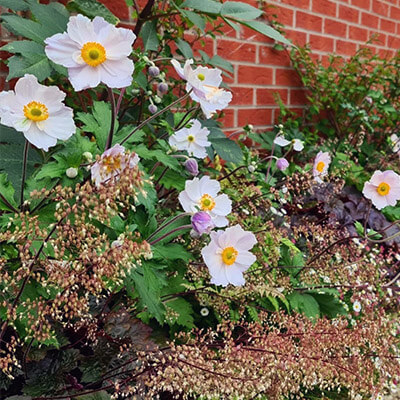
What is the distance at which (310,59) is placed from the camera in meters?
3.42

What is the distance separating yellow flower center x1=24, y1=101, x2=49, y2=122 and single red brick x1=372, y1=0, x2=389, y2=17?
3.81 metres

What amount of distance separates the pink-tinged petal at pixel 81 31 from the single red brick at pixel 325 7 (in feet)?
9.17

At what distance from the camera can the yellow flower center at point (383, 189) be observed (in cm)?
197

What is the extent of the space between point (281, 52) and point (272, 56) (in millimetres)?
109

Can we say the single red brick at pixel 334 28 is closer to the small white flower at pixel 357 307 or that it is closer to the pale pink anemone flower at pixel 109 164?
the small white flower at pixel 357 307

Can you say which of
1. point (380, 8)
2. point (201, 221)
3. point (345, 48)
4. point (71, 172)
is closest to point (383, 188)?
point (201, 221)

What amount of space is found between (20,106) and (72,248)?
35cm

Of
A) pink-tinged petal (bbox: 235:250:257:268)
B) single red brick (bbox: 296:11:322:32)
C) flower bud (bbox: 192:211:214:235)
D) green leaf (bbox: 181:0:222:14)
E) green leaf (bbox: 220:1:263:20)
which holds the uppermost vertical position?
green leaf (bbox: 181:0:222:14)

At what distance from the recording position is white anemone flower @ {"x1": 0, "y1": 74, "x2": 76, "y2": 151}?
1145 mm

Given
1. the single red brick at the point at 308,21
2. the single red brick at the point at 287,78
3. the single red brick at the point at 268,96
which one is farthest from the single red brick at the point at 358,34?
the single red brick at the point at 268,96

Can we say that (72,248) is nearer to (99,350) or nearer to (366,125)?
(99,350)

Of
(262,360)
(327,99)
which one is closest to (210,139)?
(262,360)

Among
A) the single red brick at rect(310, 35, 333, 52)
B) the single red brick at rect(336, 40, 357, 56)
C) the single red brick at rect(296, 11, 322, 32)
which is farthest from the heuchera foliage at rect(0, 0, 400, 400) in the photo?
the single red brick at rect(336, 40, 357, 56)

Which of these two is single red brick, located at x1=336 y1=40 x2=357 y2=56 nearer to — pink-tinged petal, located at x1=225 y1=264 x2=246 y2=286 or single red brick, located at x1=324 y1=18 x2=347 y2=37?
single red brick, located at x1=324 y1=18 x2=347 y2=37
